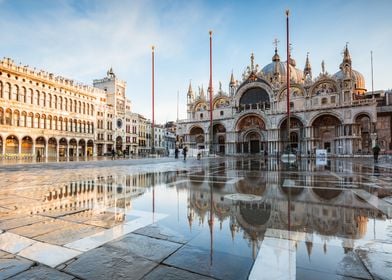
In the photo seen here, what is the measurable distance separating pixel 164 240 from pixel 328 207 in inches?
137

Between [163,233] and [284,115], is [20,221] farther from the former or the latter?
[284,115]

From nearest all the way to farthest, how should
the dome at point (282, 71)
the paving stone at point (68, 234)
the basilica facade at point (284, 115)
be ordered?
1. the paving stone at point (68, 234)
2. the basilica facade at point (284, 115)
3. the dome at point (282, 71)

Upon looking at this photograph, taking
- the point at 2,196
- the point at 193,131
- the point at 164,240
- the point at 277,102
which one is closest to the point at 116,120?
the point at 193,131

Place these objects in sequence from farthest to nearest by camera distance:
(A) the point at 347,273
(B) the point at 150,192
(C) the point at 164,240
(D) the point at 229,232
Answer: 1. (B) the point at 150,192
2. (D) the point at 229,232
3. (C) the point at 164,240
4. (A) the point at 347,273

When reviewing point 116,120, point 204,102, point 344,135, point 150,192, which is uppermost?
point 204,102

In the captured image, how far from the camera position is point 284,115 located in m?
44.9

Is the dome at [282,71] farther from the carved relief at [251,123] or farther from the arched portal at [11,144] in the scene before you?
the arched portal at [11,144]

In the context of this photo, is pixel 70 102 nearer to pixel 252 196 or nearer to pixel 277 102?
pixel 277 102

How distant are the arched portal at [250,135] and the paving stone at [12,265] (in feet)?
163

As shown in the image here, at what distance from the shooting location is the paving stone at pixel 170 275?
2059mm

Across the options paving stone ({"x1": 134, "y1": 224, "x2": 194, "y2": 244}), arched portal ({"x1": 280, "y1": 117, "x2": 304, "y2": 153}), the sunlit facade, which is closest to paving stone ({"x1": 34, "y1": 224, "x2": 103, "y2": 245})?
paving stone ({"x1": 134, "y1": 224, "x2": 194, "y2": 244})

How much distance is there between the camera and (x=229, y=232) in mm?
3230

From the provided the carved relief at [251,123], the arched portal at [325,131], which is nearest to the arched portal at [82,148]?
the carved relief at [251,123]

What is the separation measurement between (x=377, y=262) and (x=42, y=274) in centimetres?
333
